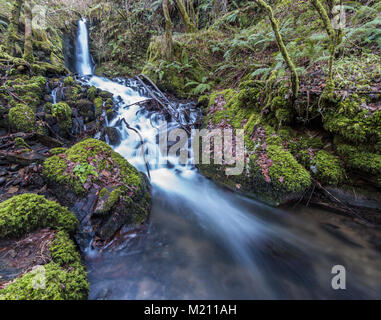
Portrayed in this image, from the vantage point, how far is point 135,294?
224 centimetres

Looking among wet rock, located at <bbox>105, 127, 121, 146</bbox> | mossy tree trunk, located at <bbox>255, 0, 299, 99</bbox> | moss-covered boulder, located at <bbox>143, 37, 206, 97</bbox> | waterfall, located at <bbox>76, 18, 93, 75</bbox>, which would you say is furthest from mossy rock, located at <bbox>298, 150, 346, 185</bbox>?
waterfall, located at <bbox>76, 18, 93, 75</bbox>

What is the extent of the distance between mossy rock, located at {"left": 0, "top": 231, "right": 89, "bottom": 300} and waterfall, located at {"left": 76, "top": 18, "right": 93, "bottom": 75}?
11407 millimetres

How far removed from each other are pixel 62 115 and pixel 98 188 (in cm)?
302

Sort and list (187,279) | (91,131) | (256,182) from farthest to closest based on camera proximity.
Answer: (91,131)
(256,182)
(187,279)

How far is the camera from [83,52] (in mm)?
12039

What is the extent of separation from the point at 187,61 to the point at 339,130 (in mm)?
6518

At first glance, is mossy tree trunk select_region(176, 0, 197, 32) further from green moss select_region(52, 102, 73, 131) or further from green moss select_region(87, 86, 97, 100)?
green moss select_region(52, 102, 73, 131)

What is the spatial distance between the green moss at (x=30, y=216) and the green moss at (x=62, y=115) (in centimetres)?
308

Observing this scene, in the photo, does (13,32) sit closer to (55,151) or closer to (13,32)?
(13,32)

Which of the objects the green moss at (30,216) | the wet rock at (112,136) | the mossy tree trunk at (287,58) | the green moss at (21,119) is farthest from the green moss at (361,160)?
the green moss at (21,119)

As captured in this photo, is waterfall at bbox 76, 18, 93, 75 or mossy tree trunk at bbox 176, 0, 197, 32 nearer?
mossy tree trunk at bbox 176, 0, 197, 32

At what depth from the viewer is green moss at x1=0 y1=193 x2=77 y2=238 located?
2.07 meters

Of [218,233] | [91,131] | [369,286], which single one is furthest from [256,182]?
[91,131]

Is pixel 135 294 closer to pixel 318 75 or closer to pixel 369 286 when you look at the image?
pixel 369 286
